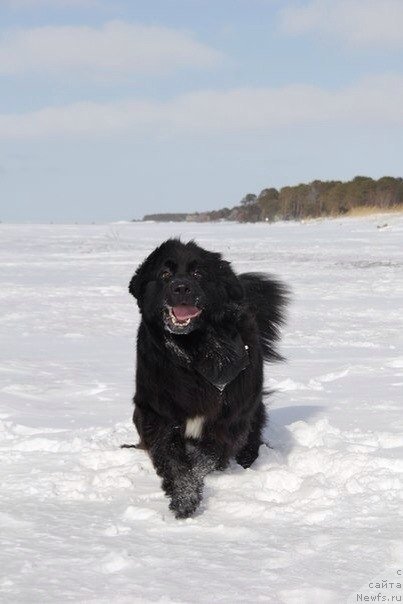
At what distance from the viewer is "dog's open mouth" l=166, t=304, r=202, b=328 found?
10.5ft

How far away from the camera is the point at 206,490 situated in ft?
11.1

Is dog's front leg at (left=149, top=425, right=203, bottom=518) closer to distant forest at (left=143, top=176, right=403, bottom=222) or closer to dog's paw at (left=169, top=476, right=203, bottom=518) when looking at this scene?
dog's paw at (left=169, top=476, right=203, bottom=518)

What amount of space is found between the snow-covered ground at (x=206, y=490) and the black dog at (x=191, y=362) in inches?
7.6

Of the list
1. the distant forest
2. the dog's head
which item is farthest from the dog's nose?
the distant forest

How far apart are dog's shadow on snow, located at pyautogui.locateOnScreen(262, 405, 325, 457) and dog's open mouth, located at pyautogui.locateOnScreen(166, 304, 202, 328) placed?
1.02m

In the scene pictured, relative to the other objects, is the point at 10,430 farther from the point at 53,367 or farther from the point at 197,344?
the point at 53,367

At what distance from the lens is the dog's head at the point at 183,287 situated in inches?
127

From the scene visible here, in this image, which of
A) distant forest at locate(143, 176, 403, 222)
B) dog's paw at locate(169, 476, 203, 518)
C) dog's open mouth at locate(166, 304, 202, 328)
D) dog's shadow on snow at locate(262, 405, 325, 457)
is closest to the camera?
dog's paw at locate(169, 476, 203, 518)

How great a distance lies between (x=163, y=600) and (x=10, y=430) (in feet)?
7.78

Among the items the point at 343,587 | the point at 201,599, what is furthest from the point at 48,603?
the point at 343,587

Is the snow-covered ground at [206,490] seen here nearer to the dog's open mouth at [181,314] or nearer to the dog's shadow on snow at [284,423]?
the dog's shadow on snow at [284,423]

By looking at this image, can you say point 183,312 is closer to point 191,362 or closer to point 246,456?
point 191,362

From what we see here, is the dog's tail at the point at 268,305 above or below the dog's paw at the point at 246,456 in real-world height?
above

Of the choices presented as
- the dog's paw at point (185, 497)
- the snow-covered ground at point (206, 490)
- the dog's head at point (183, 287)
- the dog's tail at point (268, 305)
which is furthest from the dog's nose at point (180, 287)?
the dog's tail at point (268, 305)
